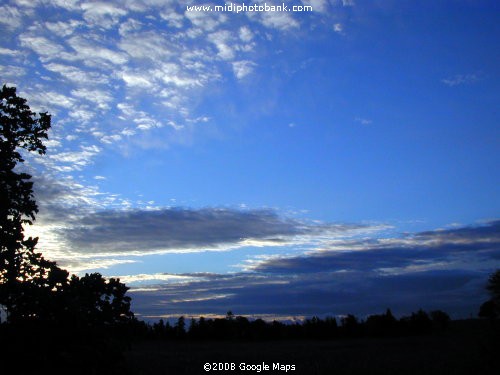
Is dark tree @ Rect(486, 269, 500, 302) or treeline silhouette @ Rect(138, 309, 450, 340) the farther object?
treeline silhouette @ Rect(138, 309, 450, 340)

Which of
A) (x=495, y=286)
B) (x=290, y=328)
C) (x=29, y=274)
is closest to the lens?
(x=29, y=274)

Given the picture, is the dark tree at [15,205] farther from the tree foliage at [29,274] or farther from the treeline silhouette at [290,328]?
the treeline silhouette at [290,328]

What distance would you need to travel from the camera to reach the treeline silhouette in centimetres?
7556

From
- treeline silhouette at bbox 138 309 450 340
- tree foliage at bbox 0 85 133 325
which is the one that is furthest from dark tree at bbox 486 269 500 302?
treeline silhouette at bbox 138 309 450 340

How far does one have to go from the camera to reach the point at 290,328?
3342 inches

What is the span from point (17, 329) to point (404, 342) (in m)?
58.2

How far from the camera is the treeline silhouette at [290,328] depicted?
248 ft

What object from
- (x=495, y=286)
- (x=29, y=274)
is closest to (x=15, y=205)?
(x=29, y=274)

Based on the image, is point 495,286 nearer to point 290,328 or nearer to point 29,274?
point 29,274

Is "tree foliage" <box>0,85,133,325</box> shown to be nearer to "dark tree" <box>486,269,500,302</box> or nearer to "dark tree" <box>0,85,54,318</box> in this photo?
"dark tree" <box>0,85,54,318</box>

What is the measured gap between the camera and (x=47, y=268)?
13.1 m

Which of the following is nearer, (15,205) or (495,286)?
(15,205)

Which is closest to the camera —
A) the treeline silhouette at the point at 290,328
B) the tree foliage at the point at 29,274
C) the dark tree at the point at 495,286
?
the tree foliage at the point at 29,274

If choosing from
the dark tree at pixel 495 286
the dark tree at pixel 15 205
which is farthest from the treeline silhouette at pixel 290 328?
the dark tree at pixel 15 205
